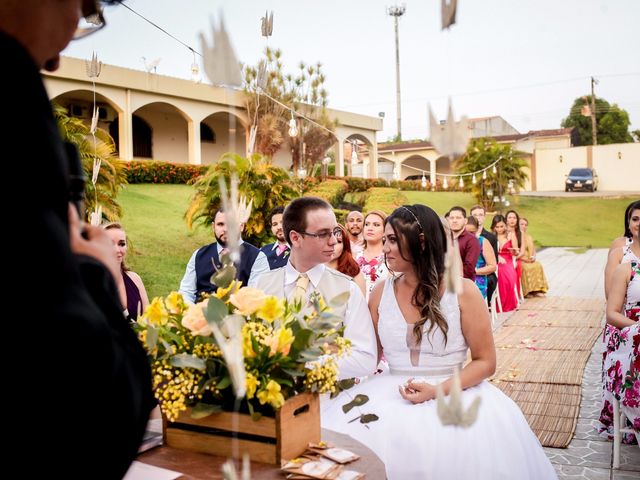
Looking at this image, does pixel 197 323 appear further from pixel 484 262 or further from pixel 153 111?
pixel 153 111

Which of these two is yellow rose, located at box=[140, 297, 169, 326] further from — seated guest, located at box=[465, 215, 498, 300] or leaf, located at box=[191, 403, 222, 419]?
seated guest, located at box=[465, 215, 498, 300]

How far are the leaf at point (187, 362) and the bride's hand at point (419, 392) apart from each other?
4.04 ft

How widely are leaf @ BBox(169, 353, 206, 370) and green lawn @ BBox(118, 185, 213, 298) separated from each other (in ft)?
27.4

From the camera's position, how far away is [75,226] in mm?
776

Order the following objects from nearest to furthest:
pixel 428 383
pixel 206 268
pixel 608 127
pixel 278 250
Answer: pixel 428 383
pixel 206 268
pixel 278 250
pixel 608 127

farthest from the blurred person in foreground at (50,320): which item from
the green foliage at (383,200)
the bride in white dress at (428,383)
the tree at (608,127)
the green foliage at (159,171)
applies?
the tree at (608,127)

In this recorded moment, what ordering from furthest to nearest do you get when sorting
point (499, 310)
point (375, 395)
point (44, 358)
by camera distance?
point (499, 310) → point (375, 395) → point (44, 358)

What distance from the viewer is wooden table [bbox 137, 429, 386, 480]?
1.70m

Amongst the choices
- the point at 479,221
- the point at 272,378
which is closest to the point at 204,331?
the point at 272,378

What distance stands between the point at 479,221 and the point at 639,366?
19.1ft

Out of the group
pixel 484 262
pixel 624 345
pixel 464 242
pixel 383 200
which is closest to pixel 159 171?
pixel 383 200

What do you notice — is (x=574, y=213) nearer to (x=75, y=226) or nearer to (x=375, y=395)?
(x=375, y=395)

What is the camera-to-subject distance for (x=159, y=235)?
14.1m

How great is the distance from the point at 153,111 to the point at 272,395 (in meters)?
23.7
